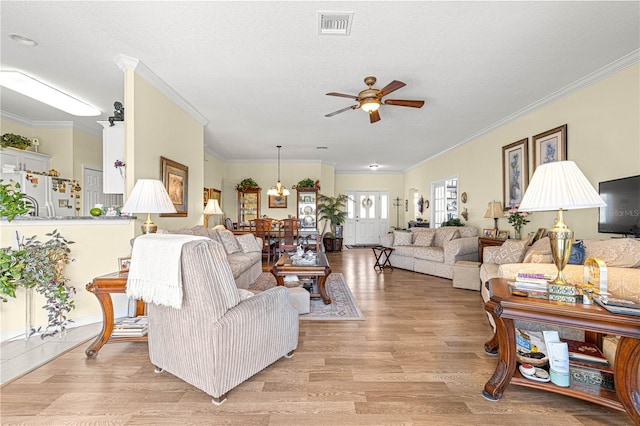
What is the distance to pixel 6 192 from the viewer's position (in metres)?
2.57

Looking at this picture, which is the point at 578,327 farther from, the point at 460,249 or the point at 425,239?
the point at 425,239

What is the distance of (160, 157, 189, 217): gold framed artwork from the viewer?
3779 millimetres

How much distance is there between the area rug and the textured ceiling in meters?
2.76

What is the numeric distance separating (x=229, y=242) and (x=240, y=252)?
0.91ft

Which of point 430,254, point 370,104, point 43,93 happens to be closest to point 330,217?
point 430,254

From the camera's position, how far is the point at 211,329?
1752 millimetres

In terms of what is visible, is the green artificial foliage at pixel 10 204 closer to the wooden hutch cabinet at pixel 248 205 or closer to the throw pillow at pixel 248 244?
the throw pillow at pixel 248 244

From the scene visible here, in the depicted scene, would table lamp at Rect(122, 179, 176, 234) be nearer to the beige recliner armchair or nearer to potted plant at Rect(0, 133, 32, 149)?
the beige recliner armchair

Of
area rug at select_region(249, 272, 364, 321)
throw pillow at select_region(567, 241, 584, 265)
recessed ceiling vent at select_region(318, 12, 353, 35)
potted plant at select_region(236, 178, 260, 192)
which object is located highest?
recessed ceiling vent at select_region(318, 12, 353, 35)

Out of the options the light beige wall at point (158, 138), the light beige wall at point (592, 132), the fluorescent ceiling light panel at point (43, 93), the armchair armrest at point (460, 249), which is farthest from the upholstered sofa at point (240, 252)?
the light beige wall at point (592, 132)

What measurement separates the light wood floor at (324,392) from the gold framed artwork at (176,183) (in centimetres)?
197

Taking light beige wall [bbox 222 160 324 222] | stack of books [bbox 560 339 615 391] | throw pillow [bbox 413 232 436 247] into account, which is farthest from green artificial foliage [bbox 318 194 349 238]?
stack of books [bbox 560 339 615 391]

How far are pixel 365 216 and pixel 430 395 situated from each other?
29.8 feet

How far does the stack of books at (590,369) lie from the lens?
5.86 feet
